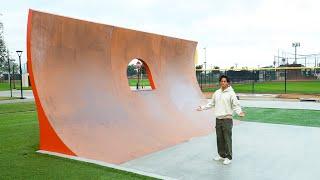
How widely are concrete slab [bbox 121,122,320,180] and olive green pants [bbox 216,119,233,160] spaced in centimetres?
23

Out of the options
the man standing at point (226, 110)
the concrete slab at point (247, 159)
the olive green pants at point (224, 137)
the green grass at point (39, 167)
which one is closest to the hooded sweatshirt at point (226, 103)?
the man standing at point (226, 110)

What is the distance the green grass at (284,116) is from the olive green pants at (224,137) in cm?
578

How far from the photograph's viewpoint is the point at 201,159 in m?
6.91

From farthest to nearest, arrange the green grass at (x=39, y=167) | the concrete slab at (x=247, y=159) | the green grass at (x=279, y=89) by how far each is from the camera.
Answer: the green grass at (x=279, y=89)
the concrete slab at (x=247, y=159)
the green grass at (x=39, y=167)

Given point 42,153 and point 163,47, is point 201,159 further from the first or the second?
point 163,47

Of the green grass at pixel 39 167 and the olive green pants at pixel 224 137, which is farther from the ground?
the olive green pants at pixel 224 137

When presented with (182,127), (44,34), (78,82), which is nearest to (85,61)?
(78,82)

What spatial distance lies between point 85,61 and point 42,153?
2184mm

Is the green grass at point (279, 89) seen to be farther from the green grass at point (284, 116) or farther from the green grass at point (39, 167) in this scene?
the green grass at point (39, 167)

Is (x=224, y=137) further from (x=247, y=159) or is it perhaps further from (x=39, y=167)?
(x=39, y=167)

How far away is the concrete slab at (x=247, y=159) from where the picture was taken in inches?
234

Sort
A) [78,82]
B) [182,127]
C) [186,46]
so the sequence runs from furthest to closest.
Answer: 1. [186,46]
2. [182,127]
3. [78,82]

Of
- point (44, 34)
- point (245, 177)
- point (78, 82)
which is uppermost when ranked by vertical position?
point (44, 34)

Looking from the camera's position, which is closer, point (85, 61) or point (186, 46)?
point (85, 61)
